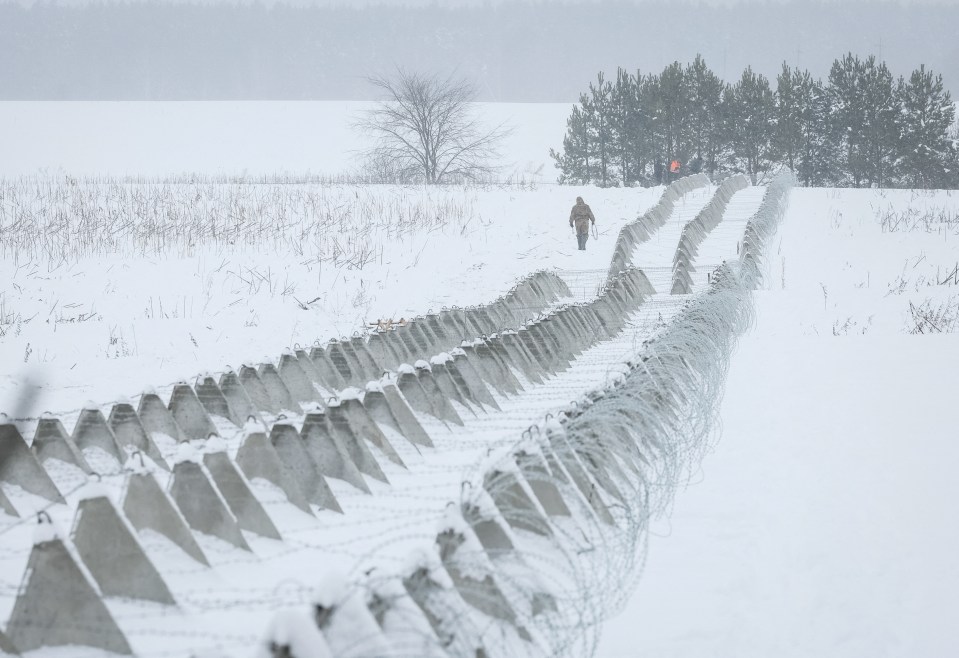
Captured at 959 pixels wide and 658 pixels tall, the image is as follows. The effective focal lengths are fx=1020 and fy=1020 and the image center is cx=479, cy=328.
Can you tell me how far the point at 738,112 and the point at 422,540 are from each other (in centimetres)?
5399

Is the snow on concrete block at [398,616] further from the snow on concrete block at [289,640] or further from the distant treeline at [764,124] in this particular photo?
the distant treeline at [764,124]

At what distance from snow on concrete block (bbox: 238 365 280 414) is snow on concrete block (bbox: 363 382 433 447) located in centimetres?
140

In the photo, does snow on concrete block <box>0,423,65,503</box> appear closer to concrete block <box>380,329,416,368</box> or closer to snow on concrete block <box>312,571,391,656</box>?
snow on concrete block <box>312,571,391,656</box>

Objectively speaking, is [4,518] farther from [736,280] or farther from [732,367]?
[736,280]

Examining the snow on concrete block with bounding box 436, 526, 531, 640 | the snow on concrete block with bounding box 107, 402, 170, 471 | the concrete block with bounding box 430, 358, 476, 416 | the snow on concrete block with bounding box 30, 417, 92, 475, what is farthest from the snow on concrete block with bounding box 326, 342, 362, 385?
the snow on concrete block with bounding box 436, 526, 531, 640

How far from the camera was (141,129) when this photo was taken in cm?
8388

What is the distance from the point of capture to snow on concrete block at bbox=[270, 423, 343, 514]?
5.68 meters

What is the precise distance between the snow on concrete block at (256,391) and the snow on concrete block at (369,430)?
5.64ft

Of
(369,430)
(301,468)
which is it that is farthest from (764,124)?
(301,468)

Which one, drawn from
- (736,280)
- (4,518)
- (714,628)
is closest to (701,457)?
(714,628)

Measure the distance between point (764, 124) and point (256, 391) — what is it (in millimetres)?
51757

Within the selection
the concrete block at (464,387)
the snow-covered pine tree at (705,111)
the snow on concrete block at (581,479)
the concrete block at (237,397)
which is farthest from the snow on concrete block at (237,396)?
the snow-covered pine tree at (705,111)

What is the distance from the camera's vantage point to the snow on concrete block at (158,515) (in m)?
4.61

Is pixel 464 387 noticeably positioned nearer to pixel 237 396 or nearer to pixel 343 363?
pixel 343 363
